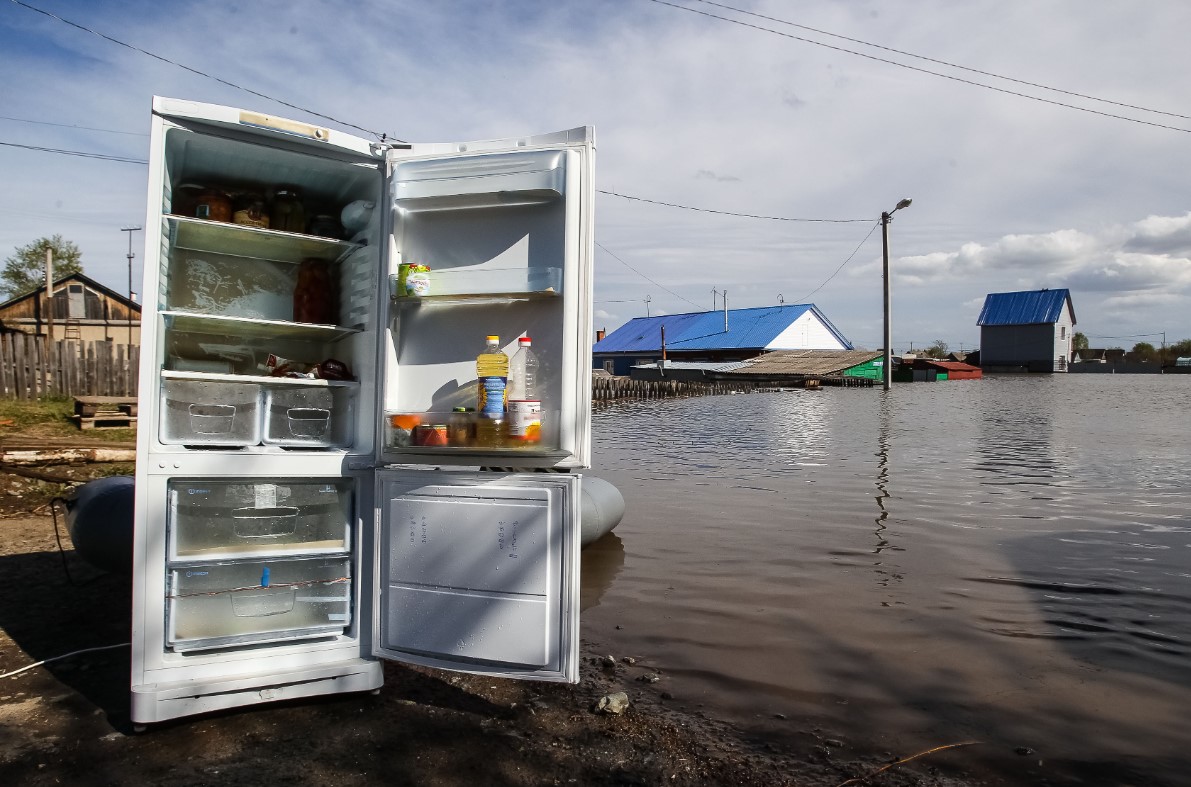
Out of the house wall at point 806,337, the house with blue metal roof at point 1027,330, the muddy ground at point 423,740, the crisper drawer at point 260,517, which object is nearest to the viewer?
the muddy ground at point 423,740

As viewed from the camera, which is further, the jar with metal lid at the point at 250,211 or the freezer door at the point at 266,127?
the jar with metal lid at the point at 250,211

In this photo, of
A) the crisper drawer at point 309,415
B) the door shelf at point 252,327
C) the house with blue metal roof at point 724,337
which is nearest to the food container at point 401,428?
the crisper drawer at point 309,415

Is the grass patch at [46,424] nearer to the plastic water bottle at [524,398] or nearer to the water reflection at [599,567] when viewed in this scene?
the water reflection at [599,567]

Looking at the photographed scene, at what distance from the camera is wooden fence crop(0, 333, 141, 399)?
14.8m

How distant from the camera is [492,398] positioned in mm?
3689

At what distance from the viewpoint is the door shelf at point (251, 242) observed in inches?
152

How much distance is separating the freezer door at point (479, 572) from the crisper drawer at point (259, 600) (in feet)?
1.27

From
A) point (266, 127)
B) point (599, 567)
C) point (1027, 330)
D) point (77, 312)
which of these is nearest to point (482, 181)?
point (266, 127)

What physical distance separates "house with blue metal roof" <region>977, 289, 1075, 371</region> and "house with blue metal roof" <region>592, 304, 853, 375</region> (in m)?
18.6

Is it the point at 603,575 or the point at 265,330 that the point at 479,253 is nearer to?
the point at 265,330

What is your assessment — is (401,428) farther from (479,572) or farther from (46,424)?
(46,424)

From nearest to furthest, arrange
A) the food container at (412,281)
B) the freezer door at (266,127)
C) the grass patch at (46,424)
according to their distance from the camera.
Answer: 1. the freezer door at (266,127)
2. the food container at (412,281)
3. the grass patch at (46,424)

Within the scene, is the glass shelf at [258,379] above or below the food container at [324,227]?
below

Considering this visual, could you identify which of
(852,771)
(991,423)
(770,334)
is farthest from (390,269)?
(770,334)
